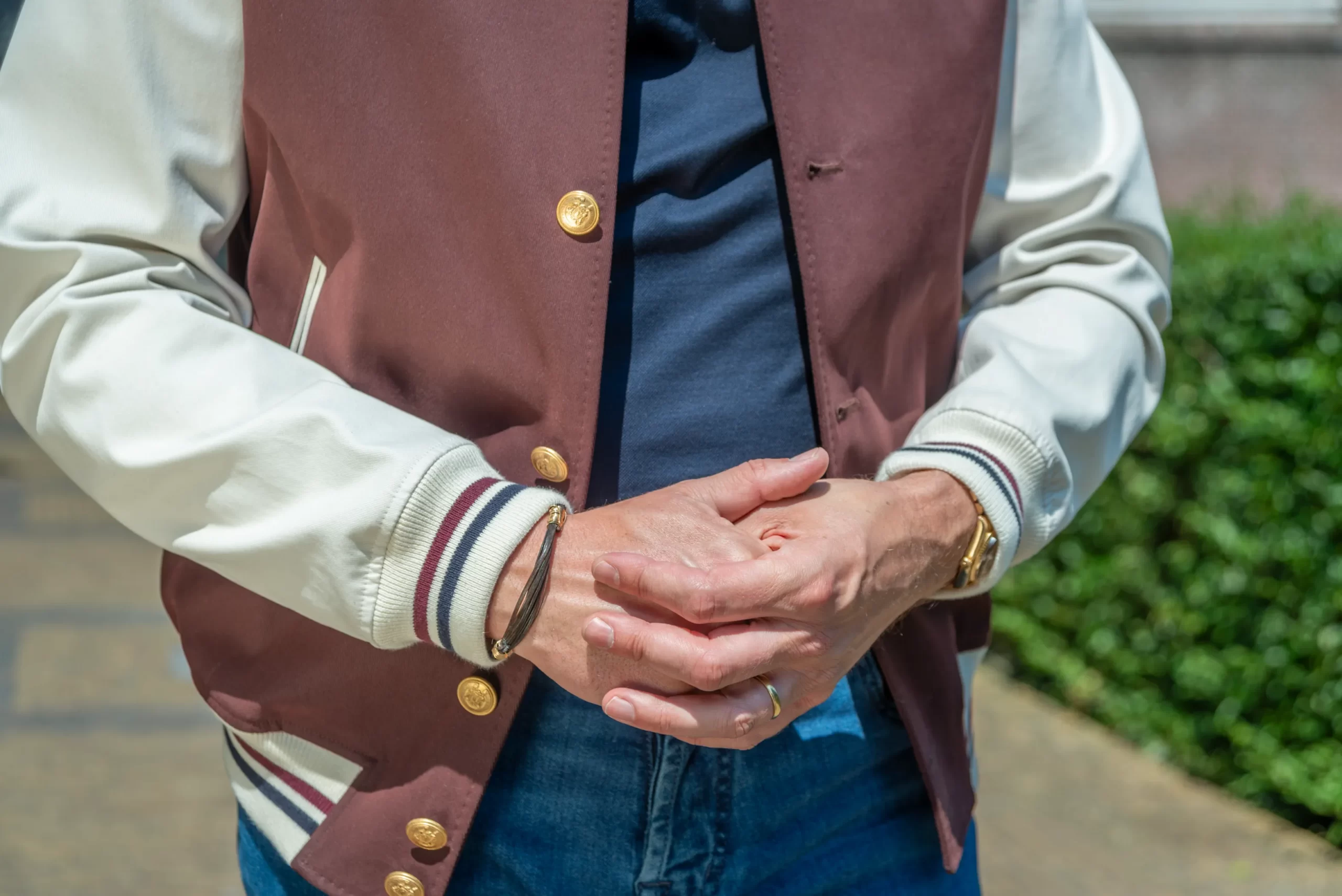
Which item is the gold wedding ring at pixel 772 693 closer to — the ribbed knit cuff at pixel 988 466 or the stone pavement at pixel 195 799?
the ribbed knit cuff at pixel 988 466

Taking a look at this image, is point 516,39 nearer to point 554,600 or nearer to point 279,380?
point 279,380

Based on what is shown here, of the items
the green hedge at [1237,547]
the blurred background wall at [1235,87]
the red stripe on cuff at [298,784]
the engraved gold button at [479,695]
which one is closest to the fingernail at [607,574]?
the engraved gold button at [479,695]

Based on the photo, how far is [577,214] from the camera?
1.22 m


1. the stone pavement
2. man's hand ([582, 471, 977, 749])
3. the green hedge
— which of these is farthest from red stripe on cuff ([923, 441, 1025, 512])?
the green hedge

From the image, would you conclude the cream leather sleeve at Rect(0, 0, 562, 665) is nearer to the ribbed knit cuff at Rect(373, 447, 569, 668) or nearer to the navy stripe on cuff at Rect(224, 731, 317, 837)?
the ribbed knit cuff at Rect(373, 447, 569, 668)

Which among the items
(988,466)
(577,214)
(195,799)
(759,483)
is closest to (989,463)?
(988,466)

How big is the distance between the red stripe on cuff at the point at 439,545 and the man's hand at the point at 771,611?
5.3 inches

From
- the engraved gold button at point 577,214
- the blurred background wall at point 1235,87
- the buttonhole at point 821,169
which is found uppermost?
the engraved gold button at point 577,214

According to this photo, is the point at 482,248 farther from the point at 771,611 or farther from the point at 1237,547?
the point at 1237,547

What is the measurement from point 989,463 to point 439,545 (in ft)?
2.00

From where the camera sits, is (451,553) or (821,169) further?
(821,169)

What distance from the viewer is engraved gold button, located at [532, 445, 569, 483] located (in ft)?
4.06

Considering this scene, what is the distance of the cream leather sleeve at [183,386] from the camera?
1131mm

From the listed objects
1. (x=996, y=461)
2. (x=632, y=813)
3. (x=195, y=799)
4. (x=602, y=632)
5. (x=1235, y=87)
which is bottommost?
(x=1235, y=87)
